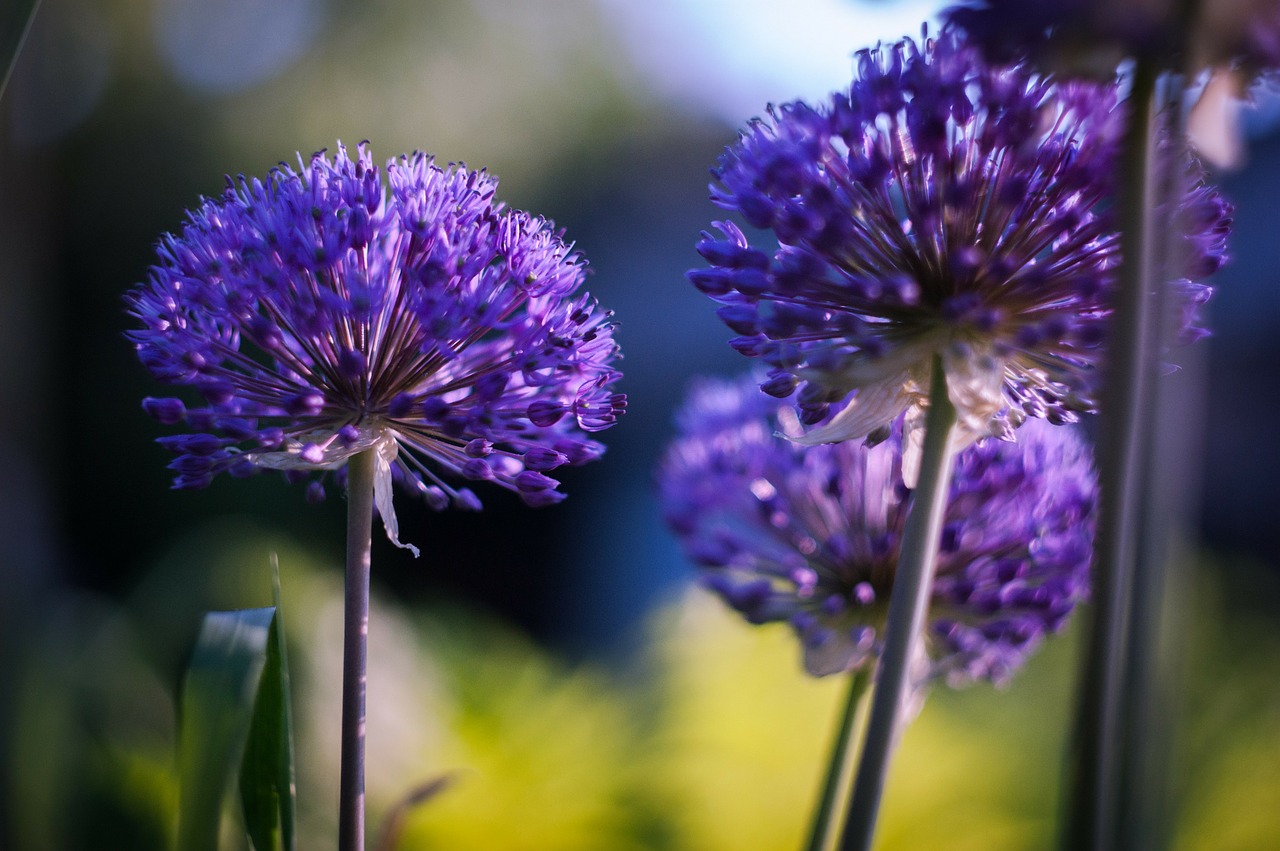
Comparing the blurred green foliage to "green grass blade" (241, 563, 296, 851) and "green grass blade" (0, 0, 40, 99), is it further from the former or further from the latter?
"green grass blade" (0, 0, 40, 99)

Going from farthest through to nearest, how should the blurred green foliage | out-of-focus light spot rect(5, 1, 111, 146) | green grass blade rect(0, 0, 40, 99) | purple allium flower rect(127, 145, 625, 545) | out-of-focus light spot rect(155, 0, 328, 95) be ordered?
out-of-focus light spot rect(155, 0, 328, 95), out-of-focus light spot rect(5, 1, 111, 146), the blurred green foliage, purple allium flower rect(127, 145, 625, 545), green grass blade rect(0, 0, 40, 99)

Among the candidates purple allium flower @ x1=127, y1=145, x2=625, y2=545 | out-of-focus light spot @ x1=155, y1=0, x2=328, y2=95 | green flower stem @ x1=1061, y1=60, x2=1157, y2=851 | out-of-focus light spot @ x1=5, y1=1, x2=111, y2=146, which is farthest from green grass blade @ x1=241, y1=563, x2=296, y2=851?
out-of-focus light spot @ x1=155, y1=0, x2=328, y2=95

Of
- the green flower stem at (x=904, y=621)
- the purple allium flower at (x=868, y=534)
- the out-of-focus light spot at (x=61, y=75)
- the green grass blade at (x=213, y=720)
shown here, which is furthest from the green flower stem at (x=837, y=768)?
the out-of-focus light spot at (x=61, y=75)

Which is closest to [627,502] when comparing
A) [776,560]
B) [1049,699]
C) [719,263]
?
[1049,699]

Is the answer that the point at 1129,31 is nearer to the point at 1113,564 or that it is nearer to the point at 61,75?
the point at 1113,564

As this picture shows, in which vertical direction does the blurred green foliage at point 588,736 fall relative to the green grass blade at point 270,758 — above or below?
below

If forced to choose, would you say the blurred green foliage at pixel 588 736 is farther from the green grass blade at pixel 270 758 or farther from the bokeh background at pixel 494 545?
the green grass blade at pixel 270 758

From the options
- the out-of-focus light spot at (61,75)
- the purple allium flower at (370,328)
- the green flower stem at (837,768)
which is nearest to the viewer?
the purple allium flower at (370,328)
